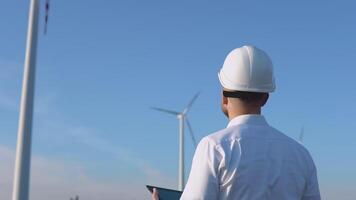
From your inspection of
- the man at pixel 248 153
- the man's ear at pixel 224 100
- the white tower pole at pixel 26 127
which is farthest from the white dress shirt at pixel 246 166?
the white tower pole at pixel 26 127

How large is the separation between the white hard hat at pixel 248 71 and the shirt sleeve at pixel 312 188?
991 mm

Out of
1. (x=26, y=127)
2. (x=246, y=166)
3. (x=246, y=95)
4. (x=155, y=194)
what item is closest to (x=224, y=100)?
(x=246, y=95)

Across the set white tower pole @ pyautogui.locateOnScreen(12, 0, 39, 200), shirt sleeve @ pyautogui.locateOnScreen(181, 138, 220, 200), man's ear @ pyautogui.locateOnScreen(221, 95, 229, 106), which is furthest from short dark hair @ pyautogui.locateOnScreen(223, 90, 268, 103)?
white tower pole @ pyautogui.locateOnScreen(12, 0, 39, 200)

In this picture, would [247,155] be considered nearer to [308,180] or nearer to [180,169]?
[308,180]

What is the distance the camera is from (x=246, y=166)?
599 centimetres

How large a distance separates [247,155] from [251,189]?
13.0 inches

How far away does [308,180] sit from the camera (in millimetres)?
6426

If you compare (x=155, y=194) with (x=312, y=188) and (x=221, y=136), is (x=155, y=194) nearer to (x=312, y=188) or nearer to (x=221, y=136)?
(x=221, y=136)

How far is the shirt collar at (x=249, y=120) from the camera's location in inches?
248

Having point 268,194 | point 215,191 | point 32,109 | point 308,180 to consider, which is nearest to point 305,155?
point 308,180

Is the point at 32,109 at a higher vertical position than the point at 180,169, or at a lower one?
higher

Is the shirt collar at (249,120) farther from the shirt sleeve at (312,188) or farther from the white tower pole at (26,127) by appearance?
the white tower pole at (26,127)

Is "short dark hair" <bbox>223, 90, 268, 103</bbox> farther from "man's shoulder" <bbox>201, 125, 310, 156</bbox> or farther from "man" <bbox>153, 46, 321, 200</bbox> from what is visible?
"man's shoulder" <bbox>201, 125, 310, 156</bbox>

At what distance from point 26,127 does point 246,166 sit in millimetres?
46507
